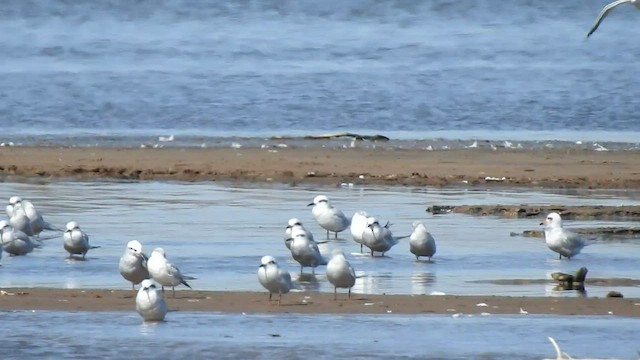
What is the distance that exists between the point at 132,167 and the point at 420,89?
1805 cm

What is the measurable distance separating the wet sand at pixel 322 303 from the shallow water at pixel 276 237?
1.39ft

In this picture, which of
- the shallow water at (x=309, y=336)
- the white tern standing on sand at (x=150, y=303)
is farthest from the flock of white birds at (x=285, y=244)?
the shallow water at (x=309, y=336)

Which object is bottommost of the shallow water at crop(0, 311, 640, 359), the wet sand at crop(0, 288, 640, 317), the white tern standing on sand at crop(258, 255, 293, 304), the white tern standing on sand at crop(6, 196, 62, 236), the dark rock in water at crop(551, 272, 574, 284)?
the shallow water at crop(0, 311, 640, 359)

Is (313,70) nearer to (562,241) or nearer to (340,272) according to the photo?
(562,241)

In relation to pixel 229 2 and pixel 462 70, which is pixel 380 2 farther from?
pixel 462 70

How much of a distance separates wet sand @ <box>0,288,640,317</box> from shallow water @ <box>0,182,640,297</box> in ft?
1.39

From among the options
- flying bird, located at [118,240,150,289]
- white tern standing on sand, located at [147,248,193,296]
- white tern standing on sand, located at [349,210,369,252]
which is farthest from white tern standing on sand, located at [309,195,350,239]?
white tern standing on sand, located at [147,248,193,296]

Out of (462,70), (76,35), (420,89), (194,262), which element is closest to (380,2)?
(76,35)

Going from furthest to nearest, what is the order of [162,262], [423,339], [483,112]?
[483,112], [162,262], [423,339]

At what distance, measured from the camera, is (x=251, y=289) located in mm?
14242

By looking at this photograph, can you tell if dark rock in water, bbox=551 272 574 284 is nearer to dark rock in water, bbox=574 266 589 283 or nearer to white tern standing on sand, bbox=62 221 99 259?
dark rock in water, bbox=574 266 589 283

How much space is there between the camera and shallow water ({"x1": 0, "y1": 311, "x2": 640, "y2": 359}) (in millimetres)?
11664

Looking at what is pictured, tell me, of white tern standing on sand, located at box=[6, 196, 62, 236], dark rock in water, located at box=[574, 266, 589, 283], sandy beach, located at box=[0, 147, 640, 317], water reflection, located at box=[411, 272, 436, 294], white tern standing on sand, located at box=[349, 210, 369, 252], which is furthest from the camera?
sandy beach, located at box=[0, 147, 640, 317]

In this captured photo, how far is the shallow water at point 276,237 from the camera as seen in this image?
48.7 ft
